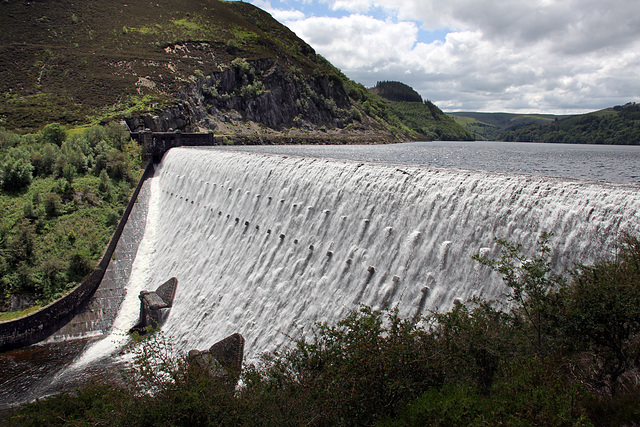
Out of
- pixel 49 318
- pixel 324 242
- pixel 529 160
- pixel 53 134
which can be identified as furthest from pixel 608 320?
pixel 529 160

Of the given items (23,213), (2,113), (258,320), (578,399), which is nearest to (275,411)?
(578,399)

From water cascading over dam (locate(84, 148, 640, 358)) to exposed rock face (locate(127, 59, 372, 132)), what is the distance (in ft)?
181

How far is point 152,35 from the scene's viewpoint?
96188mm

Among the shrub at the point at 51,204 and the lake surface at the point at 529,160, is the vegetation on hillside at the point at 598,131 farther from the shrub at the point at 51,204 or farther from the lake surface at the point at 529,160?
the shrub at the point at 51,204

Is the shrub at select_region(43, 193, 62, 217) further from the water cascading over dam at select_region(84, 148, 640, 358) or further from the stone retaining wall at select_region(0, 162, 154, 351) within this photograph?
the water cascading over dam at select_region(84, 148, 640, 358)

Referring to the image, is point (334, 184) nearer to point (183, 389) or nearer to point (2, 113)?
point (183, 389)

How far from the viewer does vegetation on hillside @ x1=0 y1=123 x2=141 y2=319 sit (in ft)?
74.6

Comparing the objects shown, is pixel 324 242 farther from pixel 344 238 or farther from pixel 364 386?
pixel 364 386

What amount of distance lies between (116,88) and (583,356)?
7682cm

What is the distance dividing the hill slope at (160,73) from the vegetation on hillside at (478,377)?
54.5 metres

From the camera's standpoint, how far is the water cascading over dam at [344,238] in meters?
11.5

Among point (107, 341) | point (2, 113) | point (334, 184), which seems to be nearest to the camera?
point (334, 184)

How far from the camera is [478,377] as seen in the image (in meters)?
8.61

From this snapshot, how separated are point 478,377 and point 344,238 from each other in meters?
8.78
